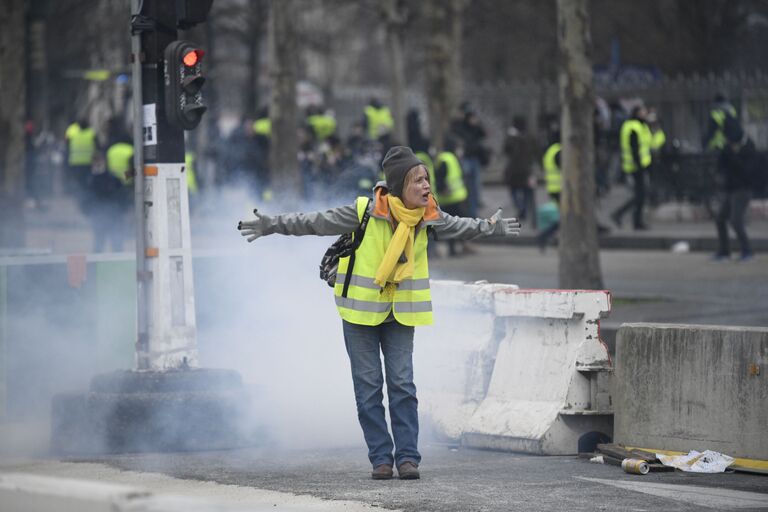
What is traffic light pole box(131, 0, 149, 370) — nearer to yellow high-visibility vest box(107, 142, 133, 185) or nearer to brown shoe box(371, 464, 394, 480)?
brown shoe box(371, 464, 394, 480)

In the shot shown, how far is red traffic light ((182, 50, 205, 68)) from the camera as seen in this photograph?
8500mm

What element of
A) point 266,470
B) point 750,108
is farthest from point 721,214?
point 266,470

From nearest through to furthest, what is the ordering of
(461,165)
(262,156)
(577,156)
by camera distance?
(577,156) < (461,165) < (262,156)

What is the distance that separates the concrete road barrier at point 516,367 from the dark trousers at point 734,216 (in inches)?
368

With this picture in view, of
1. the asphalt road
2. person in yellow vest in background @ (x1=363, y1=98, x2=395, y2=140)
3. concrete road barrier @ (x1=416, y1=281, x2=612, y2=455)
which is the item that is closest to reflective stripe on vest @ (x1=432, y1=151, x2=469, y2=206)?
person in yellow vest in background @ (x1=363, y1=98, x2=395, y2=140)

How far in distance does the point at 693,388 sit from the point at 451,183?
1208cm

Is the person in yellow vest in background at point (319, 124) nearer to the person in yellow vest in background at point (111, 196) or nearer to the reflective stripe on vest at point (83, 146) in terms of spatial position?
→ the reflective stripe on vest at point (83, 146)

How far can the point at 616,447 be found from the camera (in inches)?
309

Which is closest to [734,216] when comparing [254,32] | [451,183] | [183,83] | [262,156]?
[451,183]

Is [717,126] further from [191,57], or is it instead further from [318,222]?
[318,222]

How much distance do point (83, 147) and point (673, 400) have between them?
695 inches

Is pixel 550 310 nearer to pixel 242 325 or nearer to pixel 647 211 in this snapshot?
pixel 242 325

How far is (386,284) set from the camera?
7164 mm

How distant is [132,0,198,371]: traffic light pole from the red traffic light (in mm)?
258
